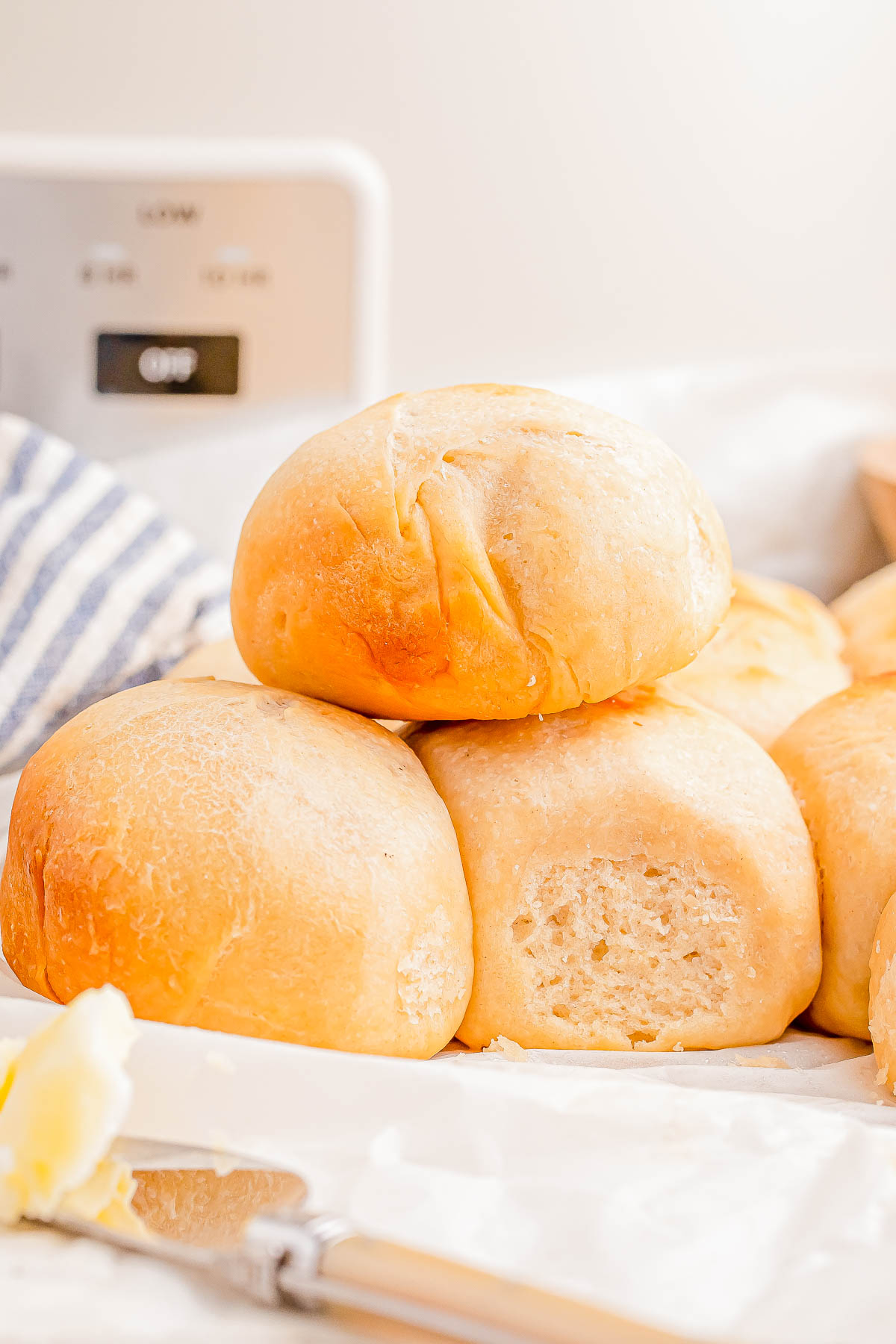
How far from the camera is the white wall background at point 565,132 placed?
4.05ft

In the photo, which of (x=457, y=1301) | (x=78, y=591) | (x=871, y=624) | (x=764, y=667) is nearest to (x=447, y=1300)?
(x=457, y=1301)

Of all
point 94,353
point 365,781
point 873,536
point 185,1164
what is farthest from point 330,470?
point 873,536

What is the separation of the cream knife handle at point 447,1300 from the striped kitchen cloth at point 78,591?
2.00 ft

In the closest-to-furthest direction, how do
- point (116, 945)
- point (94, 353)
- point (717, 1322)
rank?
1. point (717, 1322)
2. point (116, 945)
3. point (94, 353)

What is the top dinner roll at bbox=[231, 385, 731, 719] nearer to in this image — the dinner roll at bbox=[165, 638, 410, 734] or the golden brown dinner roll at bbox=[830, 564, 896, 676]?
the dinner roll at bbox=[165, 638, 410, 734]

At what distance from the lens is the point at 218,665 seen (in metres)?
0.73

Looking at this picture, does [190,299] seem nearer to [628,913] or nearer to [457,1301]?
[628,913]

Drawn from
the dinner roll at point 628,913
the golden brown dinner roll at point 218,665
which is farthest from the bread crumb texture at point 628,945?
the golden brown dinner roll at point 218,665

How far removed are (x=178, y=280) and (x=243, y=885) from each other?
3.12ft

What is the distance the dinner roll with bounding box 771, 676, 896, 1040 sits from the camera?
54 cm

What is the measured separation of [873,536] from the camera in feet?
4.38

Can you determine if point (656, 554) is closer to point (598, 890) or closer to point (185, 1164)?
point (598, 890)

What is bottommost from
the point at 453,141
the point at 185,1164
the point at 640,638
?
the point at 185,1164

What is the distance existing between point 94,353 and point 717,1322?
115 cm
